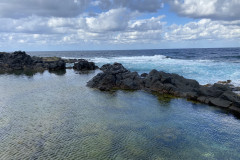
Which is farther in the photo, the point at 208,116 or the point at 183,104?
the point at 183,104

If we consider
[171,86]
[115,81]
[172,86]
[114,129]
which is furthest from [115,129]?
[115,81]

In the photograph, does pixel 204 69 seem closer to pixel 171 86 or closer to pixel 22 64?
pixel 171 86

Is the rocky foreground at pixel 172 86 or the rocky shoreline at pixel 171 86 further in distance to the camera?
the rocky shoreline at pixel 171 86

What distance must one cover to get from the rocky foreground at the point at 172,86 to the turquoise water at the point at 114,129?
2.50m

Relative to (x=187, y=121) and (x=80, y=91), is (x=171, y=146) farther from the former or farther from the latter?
(x=80, y=91)

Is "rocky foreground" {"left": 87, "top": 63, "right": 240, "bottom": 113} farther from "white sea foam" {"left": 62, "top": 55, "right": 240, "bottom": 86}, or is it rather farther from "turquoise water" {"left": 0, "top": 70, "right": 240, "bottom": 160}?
"white sea foam" {"left": 62, "top": 55, "right": 240, "bottom": 86}

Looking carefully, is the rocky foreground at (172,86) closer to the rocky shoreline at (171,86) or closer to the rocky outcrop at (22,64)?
the rocky shoreline at (171,86)

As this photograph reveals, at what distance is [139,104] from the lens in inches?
1234

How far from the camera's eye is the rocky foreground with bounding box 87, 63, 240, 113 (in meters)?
30.1

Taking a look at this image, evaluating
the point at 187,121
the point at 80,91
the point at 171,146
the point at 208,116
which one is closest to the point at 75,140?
the point at 171,146

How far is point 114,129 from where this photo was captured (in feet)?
72.3

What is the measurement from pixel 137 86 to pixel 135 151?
25.8 meters

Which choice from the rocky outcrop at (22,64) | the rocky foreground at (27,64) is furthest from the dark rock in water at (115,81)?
the rocky outcrop at (22,64)

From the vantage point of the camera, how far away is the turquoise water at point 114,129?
1734cm
